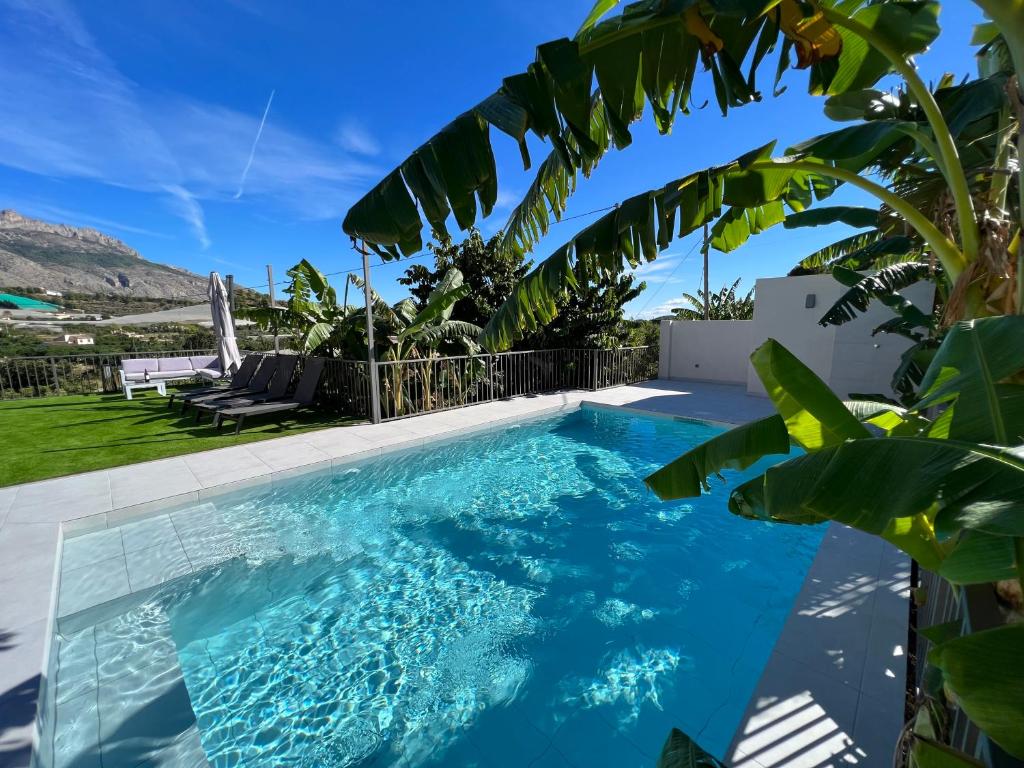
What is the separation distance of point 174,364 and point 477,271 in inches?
411

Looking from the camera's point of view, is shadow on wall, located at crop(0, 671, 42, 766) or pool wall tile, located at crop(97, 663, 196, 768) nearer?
shadow on wall, located at crop(0, 671, 42, 766)

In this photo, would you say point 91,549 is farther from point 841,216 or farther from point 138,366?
point 138,366

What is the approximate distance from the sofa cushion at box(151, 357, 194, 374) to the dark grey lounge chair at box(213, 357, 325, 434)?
609 cm

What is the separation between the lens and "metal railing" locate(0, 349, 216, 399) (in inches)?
459

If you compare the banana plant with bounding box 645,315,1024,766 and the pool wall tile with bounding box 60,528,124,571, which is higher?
the banana plant with bounding box 645,315,1024,766

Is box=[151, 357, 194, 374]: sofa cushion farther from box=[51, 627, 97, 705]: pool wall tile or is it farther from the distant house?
box=[51, 627, 97, 705]: pool wall tile

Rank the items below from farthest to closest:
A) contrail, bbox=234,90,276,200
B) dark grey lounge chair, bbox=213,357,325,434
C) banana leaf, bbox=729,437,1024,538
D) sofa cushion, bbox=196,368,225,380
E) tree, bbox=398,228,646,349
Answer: tree, bbox=398,228,646,349 < sofa cushion, bbox=196,368,225,380 < contrail, bbox=234,90,276,200 < dark grey lounge chair, bbox=213,357,325,434 < banana leaf, bbox=729,437,1024,538

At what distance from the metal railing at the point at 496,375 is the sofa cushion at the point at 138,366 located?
893 centimetres

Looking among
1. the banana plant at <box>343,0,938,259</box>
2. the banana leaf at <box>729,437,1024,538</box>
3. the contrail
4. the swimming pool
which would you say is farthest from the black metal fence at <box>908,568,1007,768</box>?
the contrail

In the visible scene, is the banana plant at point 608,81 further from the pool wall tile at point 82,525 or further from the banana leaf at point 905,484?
the pool wall tile at point 82,525

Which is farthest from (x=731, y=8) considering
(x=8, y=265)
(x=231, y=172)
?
(x=8, y=265)

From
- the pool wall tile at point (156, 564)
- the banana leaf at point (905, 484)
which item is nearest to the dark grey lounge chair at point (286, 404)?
the pool wall tile at point (156, 564)

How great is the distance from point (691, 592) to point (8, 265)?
50195 millimetres

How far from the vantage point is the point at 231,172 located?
44.5 feet
